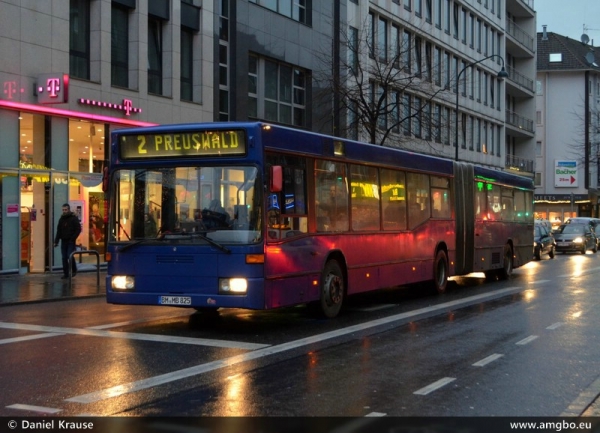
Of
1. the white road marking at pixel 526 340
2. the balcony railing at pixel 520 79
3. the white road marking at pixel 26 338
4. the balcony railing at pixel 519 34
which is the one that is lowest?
the white road marking at pixel 526 340

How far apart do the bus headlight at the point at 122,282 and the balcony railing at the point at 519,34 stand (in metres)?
59.2

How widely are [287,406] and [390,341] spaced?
4.26 metres

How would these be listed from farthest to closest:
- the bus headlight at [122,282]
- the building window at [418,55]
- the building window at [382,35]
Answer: the building window at [418,55] < the building window at [382,35] < the bus headlight at [122,282]

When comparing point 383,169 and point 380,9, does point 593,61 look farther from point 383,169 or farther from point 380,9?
point 383,169

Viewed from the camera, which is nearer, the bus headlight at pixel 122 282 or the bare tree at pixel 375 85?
the bus headlight at pixel 122 282

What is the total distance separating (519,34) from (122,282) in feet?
207

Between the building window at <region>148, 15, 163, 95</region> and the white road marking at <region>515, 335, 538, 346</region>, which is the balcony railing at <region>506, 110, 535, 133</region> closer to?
the building window at <region>148, 15, 163, 95</region>

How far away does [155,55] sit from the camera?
2814 cm

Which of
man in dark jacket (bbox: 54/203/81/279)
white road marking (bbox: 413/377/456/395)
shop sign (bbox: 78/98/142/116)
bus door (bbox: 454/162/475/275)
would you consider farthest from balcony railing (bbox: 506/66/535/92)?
white road marking (bbox: 413/377/456/395)

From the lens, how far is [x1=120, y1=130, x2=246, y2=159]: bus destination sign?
38.6 feet

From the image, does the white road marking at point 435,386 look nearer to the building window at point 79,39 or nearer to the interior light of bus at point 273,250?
the interior light of bus at point 273,250

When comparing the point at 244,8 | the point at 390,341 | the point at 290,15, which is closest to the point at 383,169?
the point at 390,341

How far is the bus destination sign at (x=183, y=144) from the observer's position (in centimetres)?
1177

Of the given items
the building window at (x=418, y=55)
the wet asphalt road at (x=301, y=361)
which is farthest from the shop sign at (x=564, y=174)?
the wet asphalt road at (x=301, y=361)
